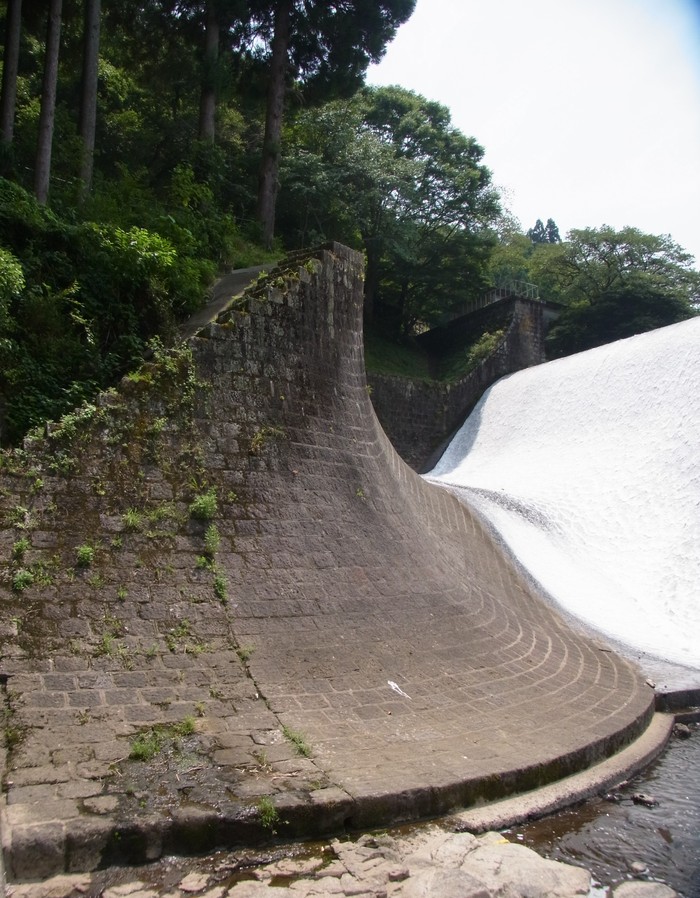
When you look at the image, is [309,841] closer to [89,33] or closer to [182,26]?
[89,33]

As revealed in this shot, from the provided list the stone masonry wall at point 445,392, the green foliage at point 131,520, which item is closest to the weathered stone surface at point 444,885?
the green foliage at point 131,520

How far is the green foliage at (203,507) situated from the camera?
4.98m

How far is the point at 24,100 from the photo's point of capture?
15992mm

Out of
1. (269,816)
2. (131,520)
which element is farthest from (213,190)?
(269,816)

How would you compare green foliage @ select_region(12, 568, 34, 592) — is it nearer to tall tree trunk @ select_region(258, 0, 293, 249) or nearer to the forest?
the forest

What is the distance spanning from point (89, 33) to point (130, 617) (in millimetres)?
11116

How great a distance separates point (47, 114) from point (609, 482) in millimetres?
10380

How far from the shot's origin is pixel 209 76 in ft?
46.1

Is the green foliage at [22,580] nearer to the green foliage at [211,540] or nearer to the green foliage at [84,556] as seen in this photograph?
the green foliage at [84,556]

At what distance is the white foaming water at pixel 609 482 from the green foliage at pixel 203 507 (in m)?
5.80

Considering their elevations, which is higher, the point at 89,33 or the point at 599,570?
the point at 89,33

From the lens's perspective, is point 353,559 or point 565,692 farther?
point 565,692

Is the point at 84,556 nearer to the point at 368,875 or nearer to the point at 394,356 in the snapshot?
the point at 368,875

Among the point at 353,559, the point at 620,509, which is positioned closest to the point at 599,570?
the point at 620,509
